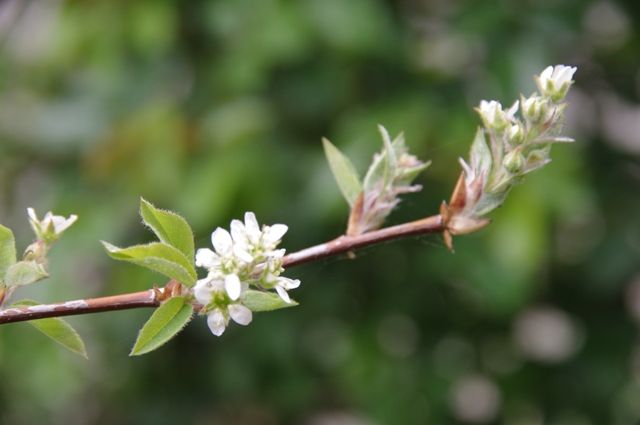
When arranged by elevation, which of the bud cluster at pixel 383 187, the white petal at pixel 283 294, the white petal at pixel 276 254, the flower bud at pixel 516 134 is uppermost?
the white petal at pixel 276 254

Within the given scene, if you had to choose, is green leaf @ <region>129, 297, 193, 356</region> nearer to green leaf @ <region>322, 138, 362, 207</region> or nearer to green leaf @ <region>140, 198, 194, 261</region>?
green leaf @ <region>140, 198, 194, 261</region>

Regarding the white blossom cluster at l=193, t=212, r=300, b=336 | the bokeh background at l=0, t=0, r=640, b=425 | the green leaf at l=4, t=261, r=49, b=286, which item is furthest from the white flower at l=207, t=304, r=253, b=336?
the bokeh background at l=0, t=0, r=640, b=425

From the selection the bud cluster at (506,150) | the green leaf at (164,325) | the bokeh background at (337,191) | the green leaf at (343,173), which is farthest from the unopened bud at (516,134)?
the bokeh background at (337,191)

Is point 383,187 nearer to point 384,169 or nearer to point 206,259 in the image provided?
point 384,169

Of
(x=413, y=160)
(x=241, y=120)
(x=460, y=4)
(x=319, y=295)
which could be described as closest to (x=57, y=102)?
(x=241, y=120)

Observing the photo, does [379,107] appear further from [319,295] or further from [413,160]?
[413,160]

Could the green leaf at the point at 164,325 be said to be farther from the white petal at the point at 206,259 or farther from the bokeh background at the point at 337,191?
the bokeh background at the point at 337,191
